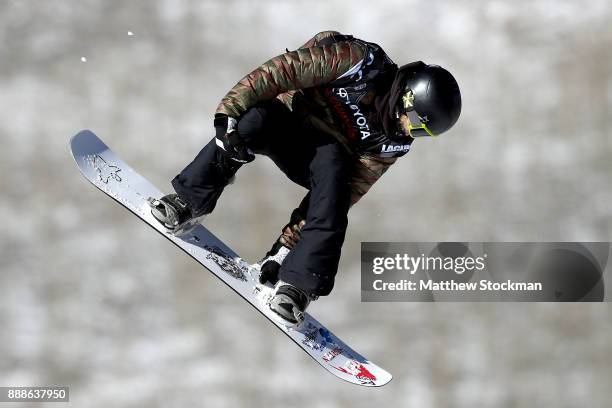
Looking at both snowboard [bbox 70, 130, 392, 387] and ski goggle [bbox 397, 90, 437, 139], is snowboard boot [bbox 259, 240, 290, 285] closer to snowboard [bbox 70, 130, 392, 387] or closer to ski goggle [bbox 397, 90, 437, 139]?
snowboard [bbox 70, 130, 392, 387]

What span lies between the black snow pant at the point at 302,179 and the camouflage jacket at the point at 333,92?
0.32 feet

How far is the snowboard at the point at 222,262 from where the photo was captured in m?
5.21

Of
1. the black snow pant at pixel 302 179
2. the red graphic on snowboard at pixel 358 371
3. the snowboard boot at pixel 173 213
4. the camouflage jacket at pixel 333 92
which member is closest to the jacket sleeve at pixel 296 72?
the camouflage jacket at pixel 333 92

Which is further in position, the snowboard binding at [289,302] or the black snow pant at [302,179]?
the snowboard binding at [289,302]

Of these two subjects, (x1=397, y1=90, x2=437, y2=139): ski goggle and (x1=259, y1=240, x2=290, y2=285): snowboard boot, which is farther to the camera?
(x1=259, y1=240, x2=290, y2=285): snowboard boot

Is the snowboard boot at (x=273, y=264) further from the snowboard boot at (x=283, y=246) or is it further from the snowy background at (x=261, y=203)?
the snowy background at (x=261, y=203)

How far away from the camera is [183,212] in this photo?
201 inches

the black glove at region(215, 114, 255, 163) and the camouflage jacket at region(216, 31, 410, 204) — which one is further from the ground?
the camouflage jacket at region(216, 31, 410, 204)

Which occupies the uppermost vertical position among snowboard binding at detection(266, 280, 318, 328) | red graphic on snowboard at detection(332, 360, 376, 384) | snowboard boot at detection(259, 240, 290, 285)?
snowboard boot at detection(259, 240, 290, 285)

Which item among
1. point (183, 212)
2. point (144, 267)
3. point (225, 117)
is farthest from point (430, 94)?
point (144, 267)

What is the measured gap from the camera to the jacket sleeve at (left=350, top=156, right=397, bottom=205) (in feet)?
15.9

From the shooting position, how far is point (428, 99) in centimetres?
423

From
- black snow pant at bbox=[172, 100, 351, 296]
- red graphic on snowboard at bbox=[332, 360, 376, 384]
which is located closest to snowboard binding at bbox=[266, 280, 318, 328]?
black snow pant at bbox=[172, 100, 351, 296]

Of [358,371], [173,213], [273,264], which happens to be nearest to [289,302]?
[273,264]
